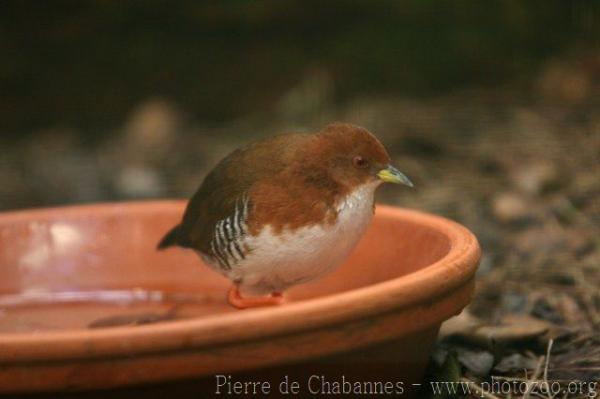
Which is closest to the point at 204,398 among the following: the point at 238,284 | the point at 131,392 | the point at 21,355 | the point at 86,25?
the point at 131,392

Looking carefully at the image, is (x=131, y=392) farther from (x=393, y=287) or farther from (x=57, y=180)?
(x=57, y=180)

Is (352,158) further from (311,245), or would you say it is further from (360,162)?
(311,245)

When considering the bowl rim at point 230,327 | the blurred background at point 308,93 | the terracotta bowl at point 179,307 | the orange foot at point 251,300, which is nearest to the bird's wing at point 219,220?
the orange foot at point 251,300

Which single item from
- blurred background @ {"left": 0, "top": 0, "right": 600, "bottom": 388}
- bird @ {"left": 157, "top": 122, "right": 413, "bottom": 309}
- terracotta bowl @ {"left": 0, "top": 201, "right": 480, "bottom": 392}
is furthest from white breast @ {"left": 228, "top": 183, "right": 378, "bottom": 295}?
blurred background @ {"left": 0, "top": 0, "right": 600, "bottom": 388}

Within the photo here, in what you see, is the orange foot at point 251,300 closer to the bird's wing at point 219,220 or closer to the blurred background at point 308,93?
the bird's wing at point 219,220

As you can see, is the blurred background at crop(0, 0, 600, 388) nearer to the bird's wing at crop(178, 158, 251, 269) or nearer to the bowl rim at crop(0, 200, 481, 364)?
the bird's wing at crop(178, 158, 251, 269)
